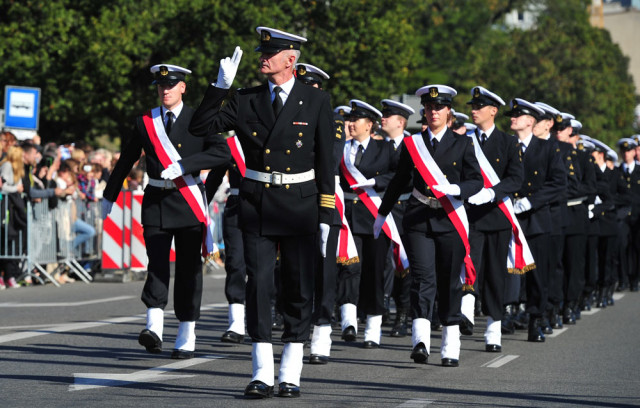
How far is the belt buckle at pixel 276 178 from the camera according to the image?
29.2 feet

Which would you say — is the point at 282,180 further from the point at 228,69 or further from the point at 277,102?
the point at 228,69

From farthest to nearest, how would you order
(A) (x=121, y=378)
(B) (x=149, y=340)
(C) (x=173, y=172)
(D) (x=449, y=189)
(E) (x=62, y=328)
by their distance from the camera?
1. (E) (x=62, y=328)
2. (D) (x=449, y=189)
3. (B) (x=149, y=340)
4. (C) (x=173, y=172)
5. (A) (x=121, y=378)

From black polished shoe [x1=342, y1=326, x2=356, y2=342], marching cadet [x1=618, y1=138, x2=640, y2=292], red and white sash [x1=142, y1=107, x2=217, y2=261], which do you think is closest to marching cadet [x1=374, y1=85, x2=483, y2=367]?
red and white sash [x1=142, y1=107, x2=217, y2=261]

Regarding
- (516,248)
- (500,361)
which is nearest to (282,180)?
(500,361)

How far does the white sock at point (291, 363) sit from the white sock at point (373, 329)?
383 centimetres

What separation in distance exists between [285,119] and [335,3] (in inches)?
1662

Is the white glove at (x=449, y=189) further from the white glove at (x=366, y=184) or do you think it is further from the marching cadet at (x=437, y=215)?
the white glove at (x=366, y=184)

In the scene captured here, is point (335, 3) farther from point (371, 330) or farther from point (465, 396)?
point (465, 396)

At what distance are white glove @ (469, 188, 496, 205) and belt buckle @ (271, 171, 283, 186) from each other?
2.96 meters

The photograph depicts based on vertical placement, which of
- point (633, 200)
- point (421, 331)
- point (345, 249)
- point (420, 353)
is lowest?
point (420, 353)

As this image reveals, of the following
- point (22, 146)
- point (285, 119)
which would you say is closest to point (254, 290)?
point (285, 119)

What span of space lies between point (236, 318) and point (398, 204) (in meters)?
2.37

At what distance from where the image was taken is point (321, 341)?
36.9 feet

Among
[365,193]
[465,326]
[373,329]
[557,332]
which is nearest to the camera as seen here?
[465,326]
